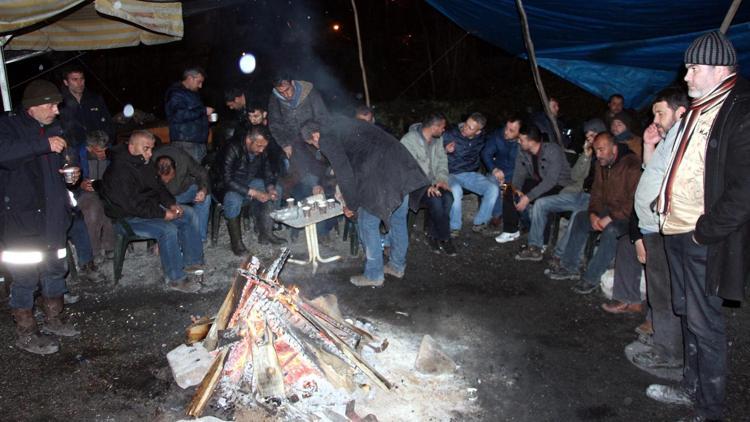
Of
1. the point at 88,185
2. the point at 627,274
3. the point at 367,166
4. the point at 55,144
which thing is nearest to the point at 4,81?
the point at 88,185

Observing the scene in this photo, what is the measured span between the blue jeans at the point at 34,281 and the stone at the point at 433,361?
10.9 feet

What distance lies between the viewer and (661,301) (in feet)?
15.1

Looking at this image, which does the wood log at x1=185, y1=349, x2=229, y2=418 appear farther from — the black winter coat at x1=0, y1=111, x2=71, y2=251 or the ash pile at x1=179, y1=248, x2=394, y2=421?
the black winter coat at x1=0, y1=111, x2=71, y2=251

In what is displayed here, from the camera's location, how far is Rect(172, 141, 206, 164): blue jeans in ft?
25.1

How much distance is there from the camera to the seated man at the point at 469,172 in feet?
25.1

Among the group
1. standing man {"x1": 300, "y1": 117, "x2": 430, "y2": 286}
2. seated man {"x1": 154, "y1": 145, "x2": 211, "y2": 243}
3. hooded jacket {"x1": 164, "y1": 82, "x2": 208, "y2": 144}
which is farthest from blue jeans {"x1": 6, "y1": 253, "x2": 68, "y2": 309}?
hooded jacket {"x1": 164, "y1": 82, "x2": 208, "y2": 144}

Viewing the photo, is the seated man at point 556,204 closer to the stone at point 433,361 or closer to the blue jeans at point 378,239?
the blue jeans at point 378,239

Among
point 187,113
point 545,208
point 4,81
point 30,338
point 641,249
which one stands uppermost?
point 4,81

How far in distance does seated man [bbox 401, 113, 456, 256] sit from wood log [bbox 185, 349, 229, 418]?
3607mm

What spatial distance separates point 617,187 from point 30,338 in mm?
5848

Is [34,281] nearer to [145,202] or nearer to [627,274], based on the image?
[145,202]

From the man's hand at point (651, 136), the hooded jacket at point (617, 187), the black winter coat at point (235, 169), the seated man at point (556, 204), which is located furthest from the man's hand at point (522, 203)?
the black winter coat at point (235, 169)

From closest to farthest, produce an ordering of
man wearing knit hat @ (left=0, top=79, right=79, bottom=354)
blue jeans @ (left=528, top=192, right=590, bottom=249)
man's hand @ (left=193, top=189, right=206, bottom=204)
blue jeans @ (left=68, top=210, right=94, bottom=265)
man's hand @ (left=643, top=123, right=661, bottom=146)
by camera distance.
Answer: man wearing knit hat @ (left=0, top=79, right=79, bottom=354)
man's hand @ (left=643, top=123, right=661, bottom=146)
blue jeans @ (left=68, top=210, right=94, bottom=265)
man's hand @ (left=193, top=189, right=206, bottom=204)
blue jeans @ (left=528, top=192, right=590, bottom=249)

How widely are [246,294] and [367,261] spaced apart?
6.41 feet
